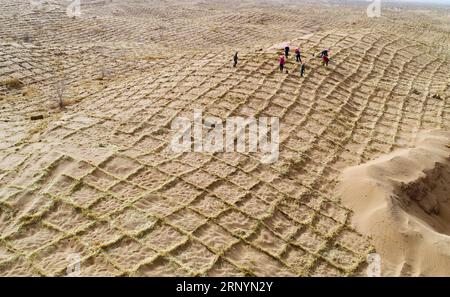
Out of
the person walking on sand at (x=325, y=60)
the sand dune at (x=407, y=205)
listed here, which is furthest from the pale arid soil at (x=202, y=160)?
the person walking on sand at (x=325, y=60)

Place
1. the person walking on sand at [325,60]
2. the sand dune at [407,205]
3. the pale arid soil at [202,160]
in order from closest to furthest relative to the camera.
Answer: the pale arid soil at [202,160] < the sand dune at [407,205] < the person walking on sand at [325,60]

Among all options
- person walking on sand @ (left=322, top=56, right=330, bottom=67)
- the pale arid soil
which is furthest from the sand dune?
person walking on sand @ (left=322, top=56, right=330, bottom=67)

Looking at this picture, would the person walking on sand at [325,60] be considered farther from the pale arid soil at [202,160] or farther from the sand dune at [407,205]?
the sand dune at [407,205]

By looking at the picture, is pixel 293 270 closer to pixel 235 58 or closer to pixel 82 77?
pixel 235 58

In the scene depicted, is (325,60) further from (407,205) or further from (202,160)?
(202,160)

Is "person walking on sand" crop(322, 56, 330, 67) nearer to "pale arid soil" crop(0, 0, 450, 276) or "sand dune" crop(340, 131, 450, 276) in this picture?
"pale arid soil" crop(0, 0, 450, 276)

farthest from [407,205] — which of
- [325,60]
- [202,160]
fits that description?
[325,60]
